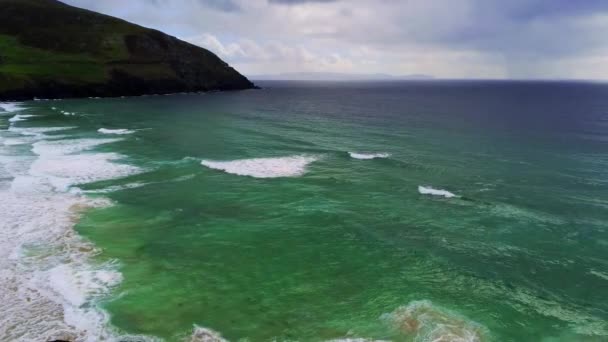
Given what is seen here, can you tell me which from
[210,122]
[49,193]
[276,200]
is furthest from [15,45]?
[276,200]

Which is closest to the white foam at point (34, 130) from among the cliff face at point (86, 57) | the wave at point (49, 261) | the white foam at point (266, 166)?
the wave at point (49, 261)

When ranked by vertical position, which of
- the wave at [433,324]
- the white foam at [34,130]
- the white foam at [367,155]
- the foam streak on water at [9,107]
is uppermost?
the foam streak on water at [9,107]

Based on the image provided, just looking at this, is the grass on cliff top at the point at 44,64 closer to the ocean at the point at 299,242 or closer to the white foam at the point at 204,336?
the ocean at the point at 299,242

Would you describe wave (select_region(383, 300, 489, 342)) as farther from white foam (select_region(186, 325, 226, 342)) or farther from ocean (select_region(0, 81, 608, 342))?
white foam (select_region(186, 325, 226, 342))

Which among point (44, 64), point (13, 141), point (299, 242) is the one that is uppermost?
point (44, 64)

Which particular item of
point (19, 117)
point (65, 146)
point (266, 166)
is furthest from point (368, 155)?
point (19, 117)

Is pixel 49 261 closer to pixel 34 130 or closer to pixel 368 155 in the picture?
pixel 368 155
